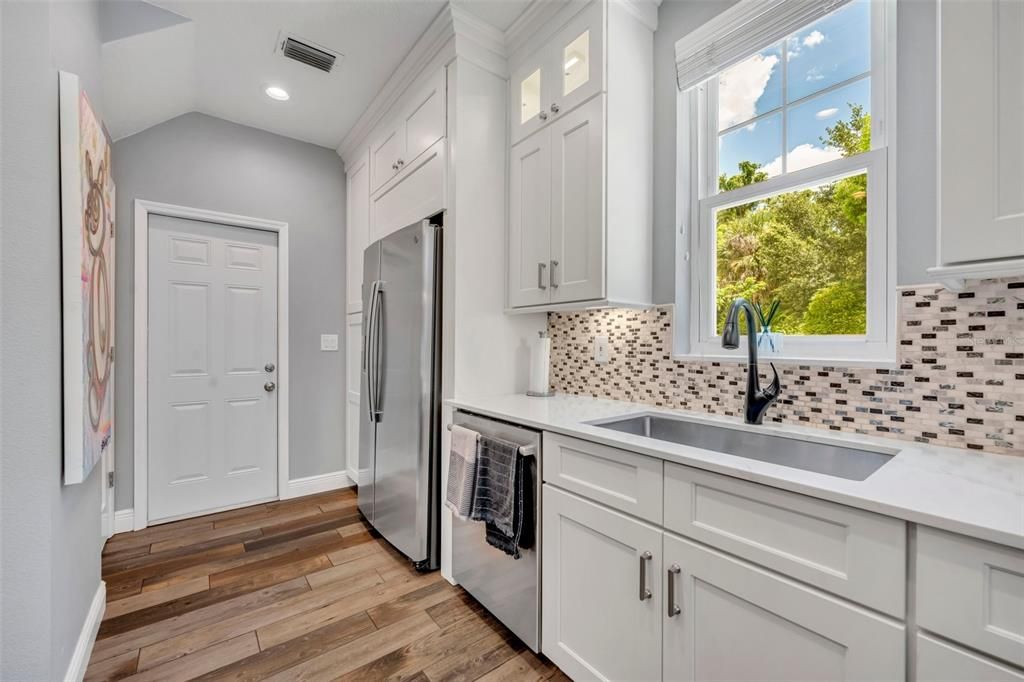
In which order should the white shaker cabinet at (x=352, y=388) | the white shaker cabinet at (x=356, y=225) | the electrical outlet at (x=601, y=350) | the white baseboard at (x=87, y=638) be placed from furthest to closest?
the white shaker cabinet at (x=352, y=388)
the white shaker cabinet at (x=356, y=225)
the electrical outlet at (x=601, y=350)
the white baseboard at (x=87, y=638)

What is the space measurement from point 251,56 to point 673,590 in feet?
10.3

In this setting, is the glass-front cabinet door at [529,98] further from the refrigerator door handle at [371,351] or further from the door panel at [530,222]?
the refrigerator door handle at [371,351]

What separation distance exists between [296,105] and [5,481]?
2.57 m

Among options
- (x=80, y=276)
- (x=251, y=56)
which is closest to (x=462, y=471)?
(x=80, y=276)

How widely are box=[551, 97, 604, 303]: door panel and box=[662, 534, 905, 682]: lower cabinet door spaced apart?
1.05 metres

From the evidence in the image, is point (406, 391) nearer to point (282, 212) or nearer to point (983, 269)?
point (282, 212)

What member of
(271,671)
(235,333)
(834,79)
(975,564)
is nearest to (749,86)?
(834,79)

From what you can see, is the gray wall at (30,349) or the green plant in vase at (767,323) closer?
the gray wall at (30,349)

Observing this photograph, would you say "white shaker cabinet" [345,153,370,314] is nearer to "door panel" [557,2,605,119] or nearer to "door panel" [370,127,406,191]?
"door panel" [370,127,406,191]

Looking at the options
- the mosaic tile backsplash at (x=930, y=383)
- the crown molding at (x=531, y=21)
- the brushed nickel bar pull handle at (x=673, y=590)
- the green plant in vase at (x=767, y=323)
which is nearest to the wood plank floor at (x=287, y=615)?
the brushed nickel bar pull handle at (x=673, y=590)

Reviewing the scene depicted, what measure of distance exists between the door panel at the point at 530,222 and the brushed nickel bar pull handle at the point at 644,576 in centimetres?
114

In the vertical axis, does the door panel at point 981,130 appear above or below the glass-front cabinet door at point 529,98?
below

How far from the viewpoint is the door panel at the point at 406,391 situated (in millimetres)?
2141

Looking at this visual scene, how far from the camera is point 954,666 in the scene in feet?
2.31
